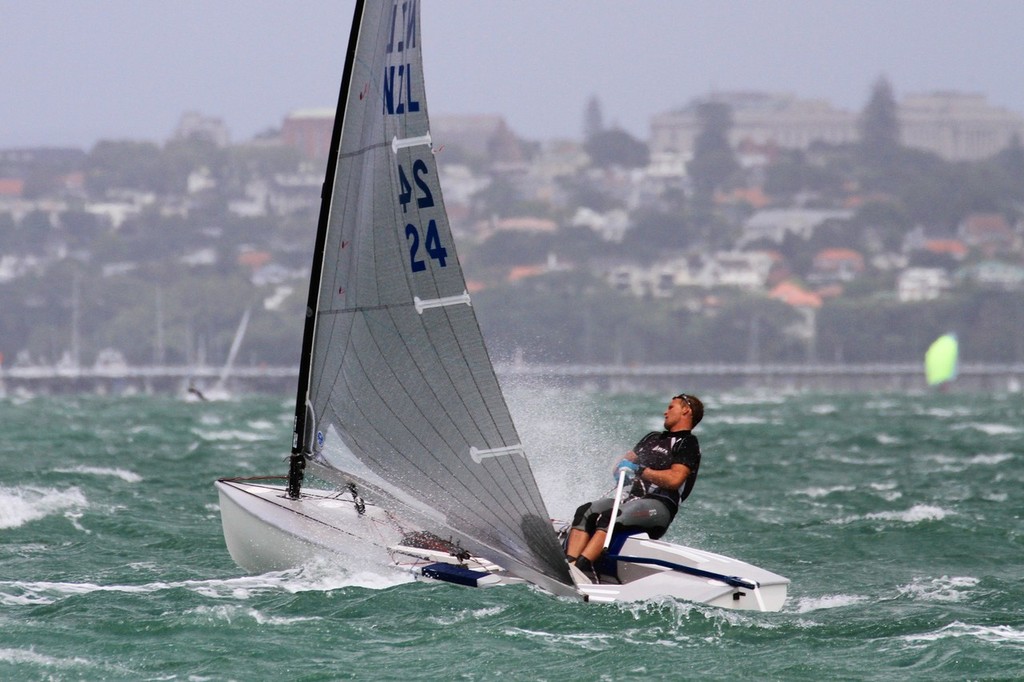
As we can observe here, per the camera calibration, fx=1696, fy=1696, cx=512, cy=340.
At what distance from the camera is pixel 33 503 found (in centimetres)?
1659

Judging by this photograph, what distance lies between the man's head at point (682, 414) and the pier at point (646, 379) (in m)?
114

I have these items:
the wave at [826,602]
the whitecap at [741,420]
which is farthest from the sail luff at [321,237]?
the whitecap at [741,420]

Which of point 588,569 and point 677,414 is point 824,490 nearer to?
point 677,414

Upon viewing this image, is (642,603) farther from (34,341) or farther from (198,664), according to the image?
(34,341)

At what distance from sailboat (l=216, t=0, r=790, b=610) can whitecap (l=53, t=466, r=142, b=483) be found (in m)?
8.51

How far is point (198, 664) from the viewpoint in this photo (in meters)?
9.40

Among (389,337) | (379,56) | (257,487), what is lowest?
(257,487)

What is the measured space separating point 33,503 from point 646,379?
126 m

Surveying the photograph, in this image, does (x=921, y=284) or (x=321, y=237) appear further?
(x=921, y=284)

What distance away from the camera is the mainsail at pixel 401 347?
10828 millimetres

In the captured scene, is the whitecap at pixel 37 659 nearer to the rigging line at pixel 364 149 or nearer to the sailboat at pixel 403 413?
the sailboat at pixel 403 413

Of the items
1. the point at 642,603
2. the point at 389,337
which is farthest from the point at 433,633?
the point at 389,337

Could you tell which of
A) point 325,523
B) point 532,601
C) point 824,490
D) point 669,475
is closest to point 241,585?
point 325,523

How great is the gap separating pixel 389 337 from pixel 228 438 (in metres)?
21.9
